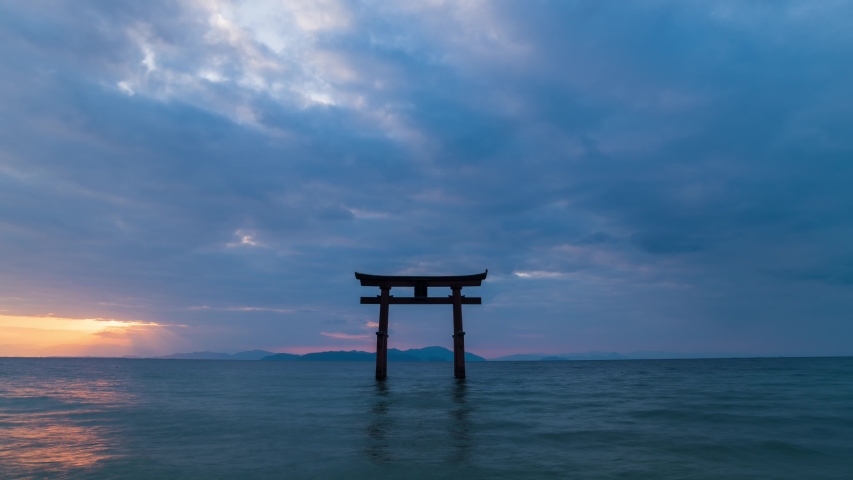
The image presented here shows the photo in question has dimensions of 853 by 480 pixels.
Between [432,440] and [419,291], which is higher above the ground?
[419,291]

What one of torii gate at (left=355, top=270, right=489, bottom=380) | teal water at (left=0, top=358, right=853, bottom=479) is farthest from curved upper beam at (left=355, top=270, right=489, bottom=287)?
teal water at (left=0, top=358, right=853, bottom=479)

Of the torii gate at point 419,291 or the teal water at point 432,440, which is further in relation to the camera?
the torii gate at point 419,291

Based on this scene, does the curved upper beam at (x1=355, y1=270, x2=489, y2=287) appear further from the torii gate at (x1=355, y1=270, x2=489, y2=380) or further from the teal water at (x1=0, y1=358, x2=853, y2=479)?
the teal water at (x1=0, y1=358, x2=853, y2=479)

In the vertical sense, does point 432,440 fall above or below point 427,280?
below

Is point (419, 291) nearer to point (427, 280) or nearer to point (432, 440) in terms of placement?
point (427, 280)

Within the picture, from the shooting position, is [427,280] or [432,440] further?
[427,280]

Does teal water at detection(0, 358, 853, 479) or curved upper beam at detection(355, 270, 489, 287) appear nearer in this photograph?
teal water at detection(0, 358, 853, 479)

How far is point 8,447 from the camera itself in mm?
10203

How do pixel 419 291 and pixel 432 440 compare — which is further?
pixel 419 291

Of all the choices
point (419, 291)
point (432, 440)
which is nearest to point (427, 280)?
point (419, 291)

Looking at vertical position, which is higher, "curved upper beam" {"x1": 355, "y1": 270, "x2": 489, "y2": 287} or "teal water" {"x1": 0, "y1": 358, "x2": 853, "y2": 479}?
"curved upper beam" {"x1": 355, "y1": 270, "x2": 489, "y2": 287}

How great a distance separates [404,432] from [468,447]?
232 cm

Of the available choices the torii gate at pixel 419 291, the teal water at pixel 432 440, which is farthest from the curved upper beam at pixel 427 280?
the teal water at pixel 432 440

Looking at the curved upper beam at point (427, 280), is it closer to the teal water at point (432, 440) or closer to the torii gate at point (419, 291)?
the torii gate at point (419, 291)
